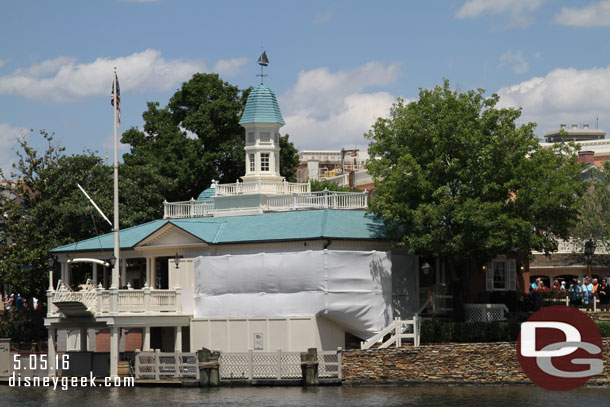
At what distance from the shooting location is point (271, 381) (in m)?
48.6

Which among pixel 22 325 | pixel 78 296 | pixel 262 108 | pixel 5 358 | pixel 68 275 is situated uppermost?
pixel 262 108

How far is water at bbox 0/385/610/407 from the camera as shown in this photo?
137 feet

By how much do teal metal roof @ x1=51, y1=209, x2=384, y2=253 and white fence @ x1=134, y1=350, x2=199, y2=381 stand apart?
6.16m

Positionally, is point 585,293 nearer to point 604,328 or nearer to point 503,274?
point 503,274

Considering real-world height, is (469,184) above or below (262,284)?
above

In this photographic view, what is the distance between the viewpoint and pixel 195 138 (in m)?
78.6

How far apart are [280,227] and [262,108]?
31.6 ft

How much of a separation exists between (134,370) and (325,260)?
936 centimetres

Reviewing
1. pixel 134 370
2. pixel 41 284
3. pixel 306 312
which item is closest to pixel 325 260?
pixel 306 312

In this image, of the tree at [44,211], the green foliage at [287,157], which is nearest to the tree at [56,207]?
the tree at [44,211]

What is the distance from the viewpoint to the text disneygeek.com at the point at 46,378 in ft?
165

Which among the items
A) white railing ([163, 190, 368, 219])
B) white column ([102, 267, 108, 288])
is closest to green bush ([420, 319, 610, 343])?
white railing ([163, 190, 368, 219])

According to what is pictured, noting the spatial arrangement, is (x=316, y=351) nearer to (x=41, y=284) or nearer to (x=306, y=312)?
(x=306, y=312)

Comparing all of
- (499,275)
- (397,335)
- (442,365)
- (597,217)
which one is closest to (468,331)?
(442,365)
